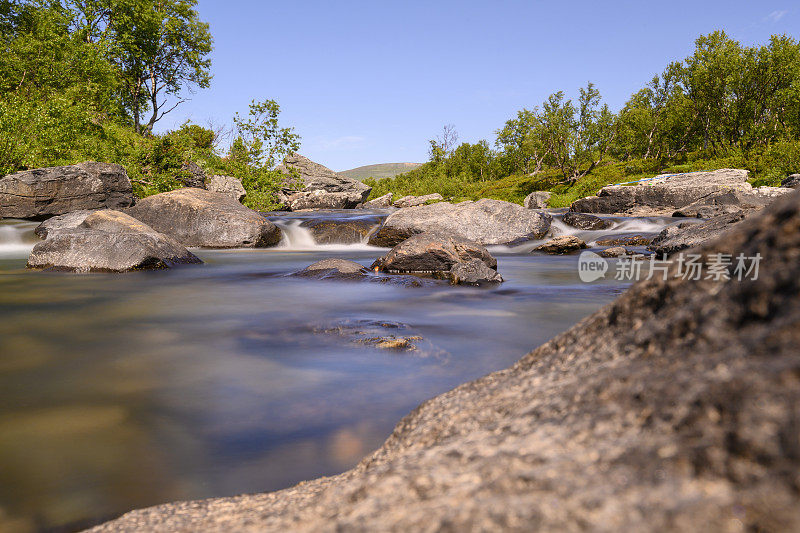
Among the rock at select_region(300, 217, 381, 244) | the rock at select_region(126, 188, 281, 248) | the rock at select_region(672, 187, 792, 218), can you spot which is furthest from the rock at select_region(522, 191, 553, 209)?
the rock at select_region(126, 188, 281, 248)

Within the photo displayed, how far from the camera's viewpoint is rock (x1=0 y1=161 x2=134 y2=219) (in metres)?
19.2

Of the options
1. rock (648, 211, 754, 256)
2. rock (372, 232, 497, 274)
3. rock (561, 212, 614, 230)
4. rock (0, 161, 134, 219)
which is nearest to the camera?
rock (372, 232, 497, 274)

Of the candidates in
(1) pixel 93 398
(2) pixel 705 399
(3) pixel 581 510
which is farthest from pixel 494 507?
(1) pixel 93 398

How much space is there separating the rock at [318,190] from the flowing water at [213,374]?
3465cm

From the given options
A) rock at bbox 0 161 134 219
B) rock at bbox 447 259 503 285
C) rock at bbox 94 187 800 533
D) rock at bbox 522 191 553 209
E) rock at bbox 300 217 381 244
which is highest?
rock at bbox 522 191 553 209

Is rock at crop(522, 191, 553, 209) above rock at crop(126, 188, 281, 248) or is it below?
above

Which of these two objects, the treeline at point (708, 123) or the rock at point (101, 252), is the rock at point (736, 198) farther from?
the rock at point (101, 252)

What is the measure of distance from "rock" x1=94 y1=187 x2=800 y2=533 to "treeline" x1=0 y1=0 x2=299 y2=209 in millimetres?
26808

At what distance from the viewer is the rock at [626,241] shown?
16922 millimetres

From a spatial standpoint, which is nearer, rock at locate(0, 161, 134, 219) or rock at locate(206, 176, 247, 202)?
rock at locate(0, 161, 134, 219)

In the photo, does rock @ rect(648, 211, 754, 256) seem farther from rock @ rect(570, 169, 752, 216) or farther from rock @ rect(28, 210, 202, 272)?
rock @ rect(570, 169, 752, 216)

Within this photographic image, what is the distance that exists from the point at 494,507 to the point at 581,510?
7.0 inches

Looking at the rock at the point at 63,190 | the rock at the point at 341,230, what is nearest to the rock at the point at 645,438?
the rock at the point at 341,230

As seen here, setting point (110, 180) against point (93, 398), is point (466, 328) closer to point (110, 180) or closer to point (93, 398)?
point (93, 398)
